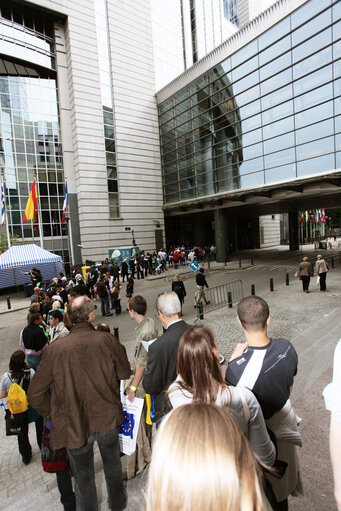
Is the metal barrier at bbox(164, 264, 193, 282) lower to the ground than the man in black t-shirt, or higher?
lower

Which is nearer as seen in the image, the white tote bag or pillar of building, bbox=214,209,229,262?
the white tote bag

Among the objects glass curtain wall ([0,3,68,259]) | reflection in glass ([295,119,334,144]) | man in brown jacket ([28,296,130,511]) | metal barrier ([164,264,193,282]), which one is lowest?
metal barrier ([164,264,193,282])

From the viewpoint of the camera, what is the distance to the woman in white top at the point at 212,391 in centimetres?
168

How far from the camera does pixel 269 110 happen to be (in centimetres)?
2120

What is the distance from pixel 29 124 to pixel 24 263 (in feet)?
61.9

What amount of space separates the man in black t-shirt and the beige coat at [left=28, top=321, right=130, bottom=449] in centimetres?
118

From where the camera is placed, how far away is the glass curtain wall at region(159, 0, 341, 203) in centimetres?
1773

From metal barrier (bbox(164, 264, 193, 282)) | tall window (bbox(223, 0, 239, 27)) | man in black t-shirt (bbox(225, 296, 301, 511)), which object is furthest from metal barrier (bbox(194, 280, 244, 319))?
tall window (bbox(223, 0, 239, 27))

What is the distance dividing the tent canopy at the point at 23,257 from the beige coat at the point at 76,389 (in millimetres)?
16567

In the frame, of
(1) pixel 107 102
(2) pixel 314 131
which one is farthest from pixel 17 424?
(1) pixel 107 102

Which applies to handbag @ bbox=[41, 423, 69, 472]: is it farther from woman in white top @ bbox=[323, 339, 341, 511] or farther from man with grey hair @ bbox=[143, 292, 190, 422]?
woman in white top @ bbox=[323, 339, 341, 511]

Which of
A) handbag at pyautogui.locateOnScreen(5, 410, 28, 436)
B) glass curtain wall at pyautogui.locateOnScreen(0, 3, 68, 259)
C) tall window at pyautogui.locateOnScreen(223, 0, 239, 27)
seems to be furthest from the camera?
tall window at pyautogui.locateOnScreen(223, 0, 239, 27)

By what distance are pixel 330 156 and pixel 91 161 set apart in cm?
2127

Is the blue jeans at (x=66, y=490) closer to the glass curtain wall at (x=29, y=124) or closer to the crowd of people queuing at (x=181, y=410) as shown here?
the crowd of people queuing at (x=181, y=410)
